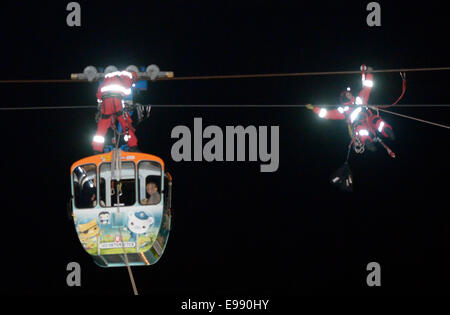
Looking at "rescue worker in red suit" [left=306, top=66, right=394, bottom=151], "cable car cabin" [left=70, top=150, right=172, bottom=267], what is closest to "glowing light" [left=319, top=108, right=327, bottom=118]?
"rescue worker in red suit" [left=306, top=66, right=394, bottom=151]

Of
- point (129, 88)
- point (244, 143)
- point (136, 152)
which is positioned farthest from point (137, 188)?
point (244, 143)

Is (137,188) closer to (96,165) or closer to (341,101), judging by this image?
(96,165)

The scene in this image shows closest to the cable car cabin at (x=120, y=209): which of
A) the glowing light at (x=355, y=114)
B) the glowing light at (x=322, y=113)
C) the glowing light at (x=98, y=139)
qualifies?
the glowing light at (x=98, y=139)

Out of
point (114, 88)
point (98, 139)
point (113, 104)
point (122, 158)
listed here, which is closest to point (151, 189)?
point (122, 158)

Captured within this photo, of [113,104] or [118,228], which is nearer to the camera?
[118,228]

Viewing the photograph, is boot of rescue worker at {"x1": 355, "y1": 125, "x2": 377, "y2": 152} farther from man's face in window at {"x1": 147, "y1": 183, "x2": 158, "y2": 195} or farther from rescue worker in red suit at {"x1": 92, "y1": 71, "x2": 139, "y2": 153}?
rescue worker in red suit at {"x1": 92, "y1": 71, "x2": 139, "y2": 153}

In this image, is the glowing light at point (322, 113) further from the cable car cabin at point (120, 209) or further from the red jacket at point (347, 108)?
the cable car cabin at point (120, 209)

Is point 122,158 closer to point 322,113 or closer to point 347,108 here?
point 322,113

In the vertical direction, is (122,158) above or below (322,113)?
below
